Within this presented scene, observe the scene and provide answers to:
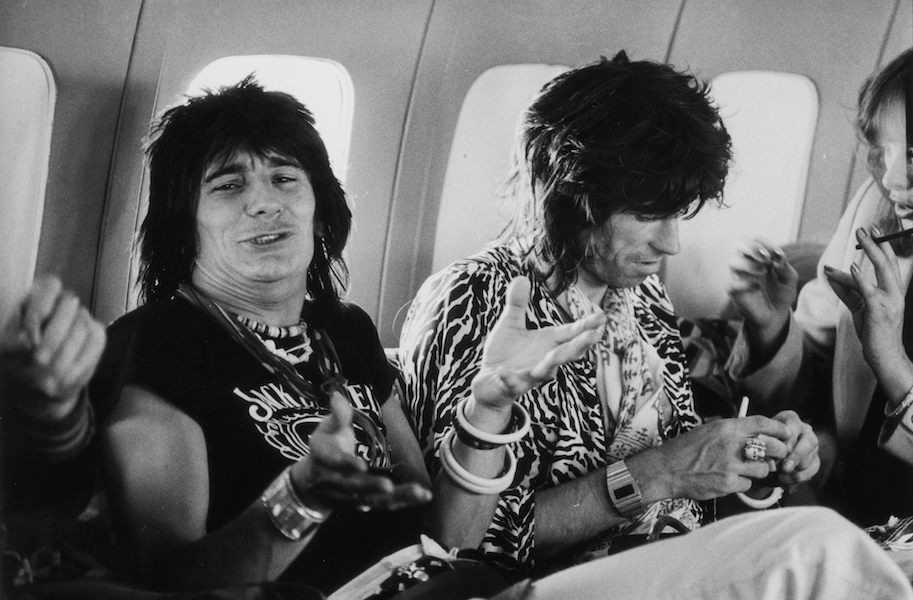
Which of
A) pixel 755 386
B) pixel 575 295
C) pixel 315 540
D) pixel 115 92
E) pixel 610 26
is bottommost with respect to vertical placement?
pixel 315 540

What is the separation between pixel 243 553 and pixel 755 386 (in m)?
0.88

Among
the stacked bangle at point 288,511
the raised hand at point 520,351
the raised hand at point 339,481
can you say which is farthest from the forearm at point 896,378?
the stacked bangle at point 288,511

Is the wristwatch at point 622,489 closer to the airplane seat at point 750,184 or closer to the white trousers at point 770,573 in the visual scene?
the white trousers at point 770,573

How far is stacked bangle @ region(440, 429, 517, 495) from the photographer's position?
1.24m

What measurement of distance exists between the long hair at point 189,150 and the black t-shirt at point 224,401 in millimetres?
47

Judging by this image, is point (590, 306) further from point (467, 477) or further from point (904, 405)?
point (904, 405)

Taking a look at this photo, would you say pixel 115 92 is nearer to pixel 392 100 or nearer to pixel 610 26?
pixel 392 100

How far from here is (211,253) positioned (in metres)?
1.17

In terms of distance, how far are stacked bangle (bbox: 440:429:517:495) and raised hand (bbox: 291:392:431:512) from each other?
0.22 feet

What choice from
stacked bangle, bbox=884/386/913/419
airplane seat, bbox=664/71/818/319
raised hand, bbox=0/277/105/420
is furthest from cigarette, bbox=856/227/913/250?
raised hand, bbox=0/277/105/420

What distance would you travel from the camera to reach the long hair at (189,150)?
1160 mm

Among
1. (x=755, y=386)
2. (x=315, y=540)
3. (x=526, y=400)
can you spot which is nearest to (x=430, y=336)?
(x=526, y=400)

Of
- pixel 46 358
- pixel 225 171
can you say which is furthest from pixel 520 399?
pixel 46 358

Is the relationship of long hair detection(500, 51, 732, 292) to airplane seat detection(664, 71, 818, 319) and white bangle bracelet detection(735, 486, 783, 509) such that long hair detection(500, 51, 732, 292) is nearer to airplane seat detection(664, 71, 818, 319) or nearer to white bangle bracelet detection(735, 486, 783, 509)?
airplane seat detection(664, 71, 818, 319)
